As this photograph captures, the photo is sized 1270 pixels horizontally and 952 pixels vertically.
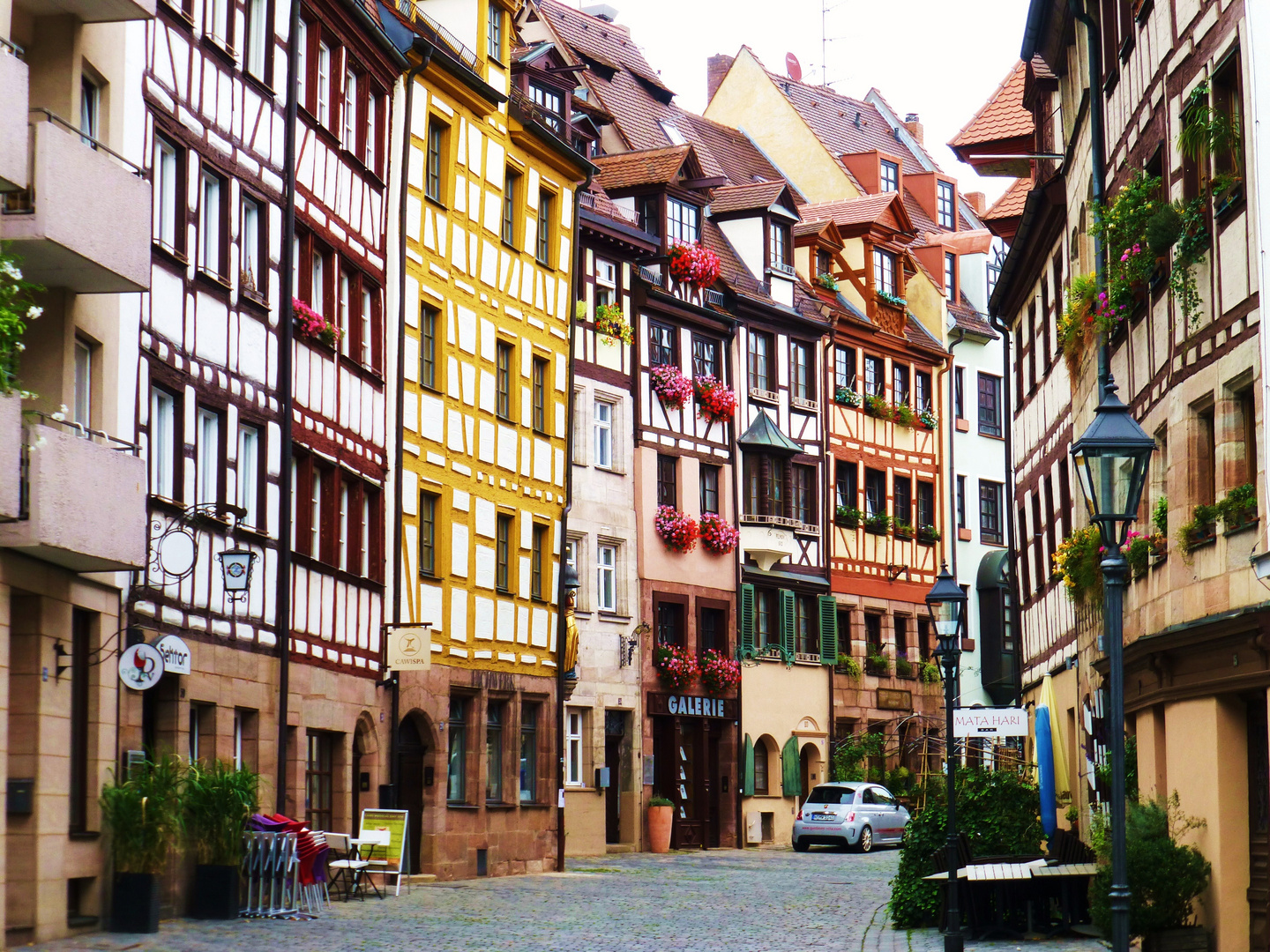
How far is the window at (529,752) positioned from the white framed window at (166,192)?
14410 mm

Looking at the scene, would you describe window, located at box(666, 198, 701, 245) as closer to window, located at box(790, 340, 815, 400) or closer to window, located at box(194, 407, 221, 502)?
window, located at box(790, 340, 815, 400)

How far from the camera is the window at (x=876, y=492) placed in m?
49.5

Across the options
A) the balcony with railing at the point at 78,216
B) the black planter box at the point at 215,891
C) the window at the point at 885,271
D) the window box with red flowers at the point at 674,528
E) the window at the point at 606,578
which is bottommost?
the black planter box at the point at 215,891

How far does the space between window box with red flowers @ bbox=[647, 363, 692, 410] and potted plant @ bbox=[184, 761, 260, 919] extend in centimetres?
2256

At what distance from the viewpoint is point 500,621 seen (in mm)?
32531

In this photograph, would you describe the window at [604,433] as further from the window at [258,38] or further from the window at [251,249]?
the window at [258,38]

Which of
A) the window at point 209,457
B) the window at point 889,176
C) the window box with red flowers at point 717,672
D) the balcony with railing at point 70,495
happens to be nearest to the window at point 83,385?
the balcony with railing at point 70,495

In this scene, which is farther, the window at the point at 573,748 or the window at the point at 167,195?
the window at the point at 573,748

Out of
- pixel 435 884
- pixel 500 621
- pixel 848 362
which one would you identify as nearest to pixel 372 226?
pixel 500 621

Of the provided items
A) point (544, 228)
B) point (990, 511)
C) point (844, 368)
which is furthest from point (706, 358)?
point (990, 511)

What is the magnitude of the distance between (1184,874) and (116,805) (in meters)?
9.31

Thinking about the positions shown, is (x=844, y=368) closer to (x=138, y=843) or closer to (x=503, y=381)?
(x=503, y=381)

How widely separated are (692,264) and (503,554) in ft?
36.6

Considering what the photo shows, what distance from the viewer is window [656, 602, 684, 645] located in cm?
4150
